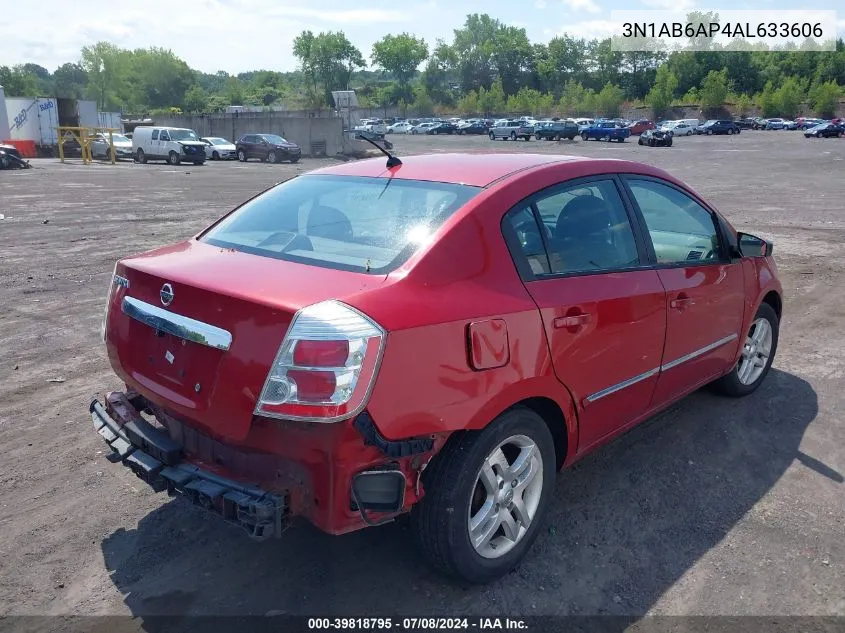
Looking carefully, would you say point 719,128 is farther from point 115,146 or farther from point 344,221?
point 344,221

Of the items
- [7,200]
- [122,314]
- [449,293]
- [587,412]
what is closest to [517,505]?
[587,412]

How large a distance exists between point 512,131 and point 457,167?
6233 cm

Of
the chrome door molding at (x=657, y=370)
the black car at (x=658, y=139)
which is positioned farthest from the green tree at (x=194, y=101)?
the chrome door molding at (x=657, y=370)

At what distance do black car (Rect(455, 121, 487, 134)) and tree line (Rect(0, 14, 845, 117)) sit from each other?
33673 mm

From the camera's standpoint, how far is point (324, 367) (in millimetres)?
2477

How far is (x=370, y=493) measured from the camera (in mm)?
2639

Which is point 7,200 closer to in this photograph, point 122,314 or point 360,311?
point 122,314

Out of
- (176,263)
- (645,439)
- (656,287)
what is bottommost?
(645,439)

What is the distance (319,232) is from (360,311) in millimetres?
949

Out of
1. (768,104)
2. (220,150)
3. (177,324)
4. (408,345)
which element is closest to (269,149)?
(220,150)

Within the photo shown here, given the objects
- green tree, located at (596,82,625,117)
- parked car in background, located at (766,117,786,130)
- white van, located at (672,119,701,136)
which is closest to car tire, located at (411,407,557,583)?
white van, located at (672,119,701,136)

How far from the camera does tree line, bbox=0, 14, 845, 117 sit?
105 meters

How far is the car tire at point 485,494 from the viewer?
110 inches

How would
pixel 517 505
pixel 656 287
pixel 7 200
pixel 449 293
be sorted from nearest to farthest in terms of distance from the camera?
pixel 449 293
pixel 517 505
pixel 656 287
pixel 7 200
